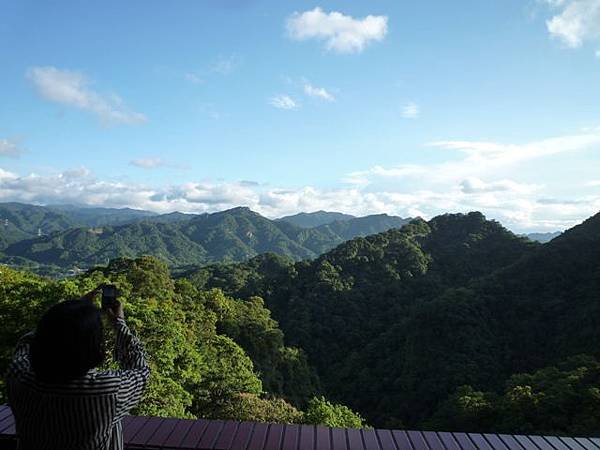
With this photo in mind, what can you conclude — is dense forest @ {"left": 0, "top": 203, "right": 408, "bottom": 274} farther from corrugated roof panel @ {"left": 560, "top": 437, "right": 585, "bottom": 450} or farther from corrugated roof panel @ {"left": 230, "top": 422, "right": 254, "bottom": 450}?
corrugated roof panel @ {"left": 560, "top": 437, "right": 585, "bottom": 450}

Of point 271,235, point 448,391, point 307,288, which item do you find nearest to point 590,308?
point 448,391

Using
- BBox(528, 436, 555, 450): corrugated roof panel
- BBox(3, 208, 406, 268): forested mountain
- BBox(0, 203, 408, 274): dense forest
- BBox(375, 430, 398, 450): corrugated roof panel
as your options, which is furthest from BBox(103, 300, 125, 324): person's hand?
BBox(3, 208, 406, 268): forested mountain

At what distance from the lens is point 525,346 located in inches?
976

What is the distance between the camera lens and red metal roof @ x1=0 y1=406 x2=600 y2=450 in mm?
2537

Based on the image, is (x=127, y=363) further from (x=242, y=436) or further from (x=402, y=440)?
(x=402, y=440)

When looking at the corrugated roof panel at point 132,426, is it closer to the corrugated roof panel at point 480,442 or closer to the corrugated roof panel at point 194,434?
the corrugated roof panel at point 194,434

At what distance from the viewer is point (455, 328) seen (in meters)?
25.5

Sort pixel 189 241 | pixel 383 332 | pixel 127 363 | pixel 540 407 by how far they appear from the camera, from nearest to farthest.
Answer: pixel 127 363
pixel 540 407
pixel 383 332
pixel 189 241

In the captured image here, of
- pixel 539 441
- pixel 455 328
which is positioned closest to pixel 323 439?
pixel 539 441

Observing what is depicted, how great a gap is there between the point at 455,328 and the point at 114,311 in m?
26.7

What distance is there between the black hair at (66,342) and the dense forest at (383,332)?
339 inches

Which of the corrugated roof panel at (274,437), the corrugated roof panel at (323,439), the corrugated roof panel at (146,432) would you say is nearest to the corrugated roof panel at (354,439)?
the corrugated roof panel at (323,439)

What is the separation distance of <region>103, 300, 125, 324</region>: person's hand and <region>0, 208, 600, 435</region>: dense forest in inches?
329

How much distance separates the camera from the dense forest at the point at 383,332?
1193 centimetres
